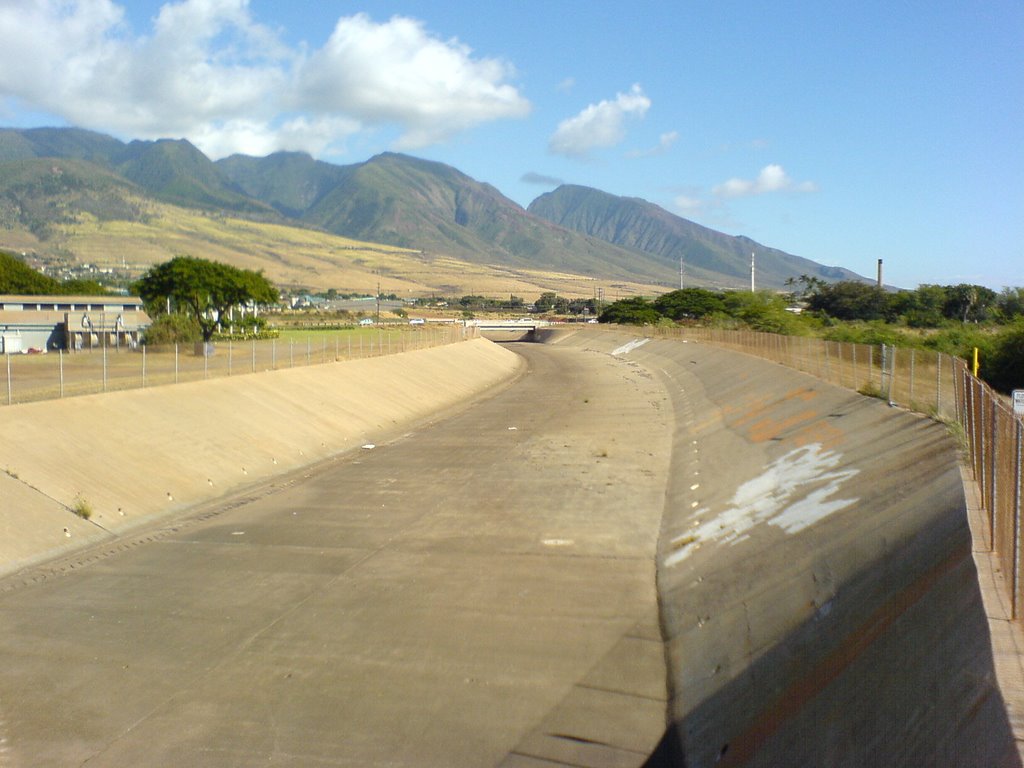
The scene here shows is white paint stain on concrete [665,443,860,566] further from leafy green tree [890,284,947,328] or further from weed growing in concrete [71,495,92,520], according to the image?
leafy green tree [890,284,947,328]

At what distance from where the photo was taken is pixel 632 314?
137750 millimetres

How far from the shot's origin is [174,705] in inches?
444

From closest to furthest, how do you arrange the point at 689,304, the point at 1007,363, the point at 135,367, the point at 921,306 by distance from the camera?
1. the point at 1007,363
2. the point at 135,367
3. the point at 921,306
4. the point at 689,304

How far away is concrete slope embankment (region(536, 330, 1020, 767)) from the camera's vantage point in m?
7.75

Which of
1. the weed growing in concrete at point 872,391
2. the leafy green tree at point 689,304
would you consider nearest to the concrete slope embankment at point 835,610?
the weed growing in concrete at point 872,391

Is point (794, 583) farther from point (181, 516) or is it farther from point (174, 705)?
point (181, 516)

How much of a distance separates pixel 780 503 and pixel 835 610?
6.82 meters

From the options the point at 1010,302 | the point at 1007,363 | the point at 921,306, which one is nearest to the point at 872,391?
the point at 1007,363

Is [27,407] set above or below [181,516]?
above

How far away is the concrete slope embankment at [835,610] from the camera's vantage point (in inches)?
305

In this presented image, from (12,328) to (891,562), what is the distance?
2848 inches

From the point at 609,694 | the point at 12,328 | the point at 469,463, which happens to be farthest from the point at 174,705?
the point at 12,328

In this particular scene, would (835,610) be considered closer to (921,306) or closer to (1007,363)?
(1007,363)

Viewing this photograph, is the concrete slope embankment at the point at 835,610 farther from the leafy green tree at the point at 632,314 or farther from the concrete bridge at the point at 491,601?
the leafy green tree at the point at 632,314
